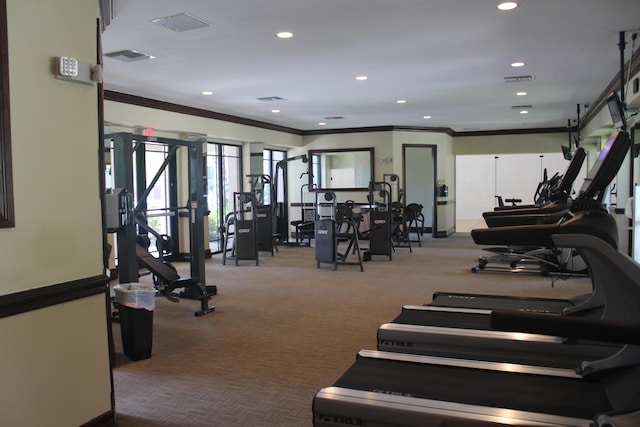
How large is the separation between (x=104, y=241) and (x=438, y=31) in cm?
340

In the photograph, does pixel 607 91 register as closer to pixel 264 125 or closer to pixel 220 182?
pixel 264 125

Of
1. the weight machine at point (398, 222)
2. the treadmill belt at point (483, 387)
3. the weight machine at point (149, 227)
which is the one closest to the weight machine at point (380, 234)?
the weight machine at point (398, 222)

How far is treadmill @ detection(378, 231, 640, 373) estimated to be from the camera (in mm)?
2047

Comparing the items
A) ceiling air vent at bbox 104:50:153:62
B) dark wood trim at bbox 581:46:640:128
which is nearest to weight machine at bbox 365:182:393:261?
dark wood trim at bbox 581:46:640:128

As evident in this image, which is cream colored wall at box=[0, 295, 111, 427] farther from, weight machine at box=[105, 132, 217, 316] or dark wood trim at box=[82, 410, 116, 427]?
weight machine at box=[105, 132, 217, 316]

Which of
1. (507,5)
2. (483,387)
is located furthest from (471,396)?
(507,5)

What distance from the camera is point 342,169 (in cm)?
1297

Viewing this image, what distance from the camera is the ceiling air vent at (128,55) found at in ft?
17.1

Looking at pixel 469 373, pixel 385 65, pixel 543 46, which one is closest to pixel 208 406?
pixel 469 373

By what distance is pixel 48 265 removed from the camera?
2.56 m

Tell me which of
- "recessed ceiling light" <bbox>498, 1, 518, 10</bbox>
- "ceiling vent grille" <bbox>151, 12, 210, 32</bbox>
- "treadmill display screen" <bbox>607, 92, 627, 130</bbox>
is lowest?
"treadmill display screen" <bbox>607, 92, 627, 130</bbox>

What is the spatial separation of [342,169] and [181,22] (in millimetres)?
8914

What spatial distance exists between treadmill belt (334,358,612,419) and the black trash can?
2.22 meters

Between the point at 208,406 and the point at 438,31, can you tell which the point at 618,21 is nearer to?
the point at 438,31
